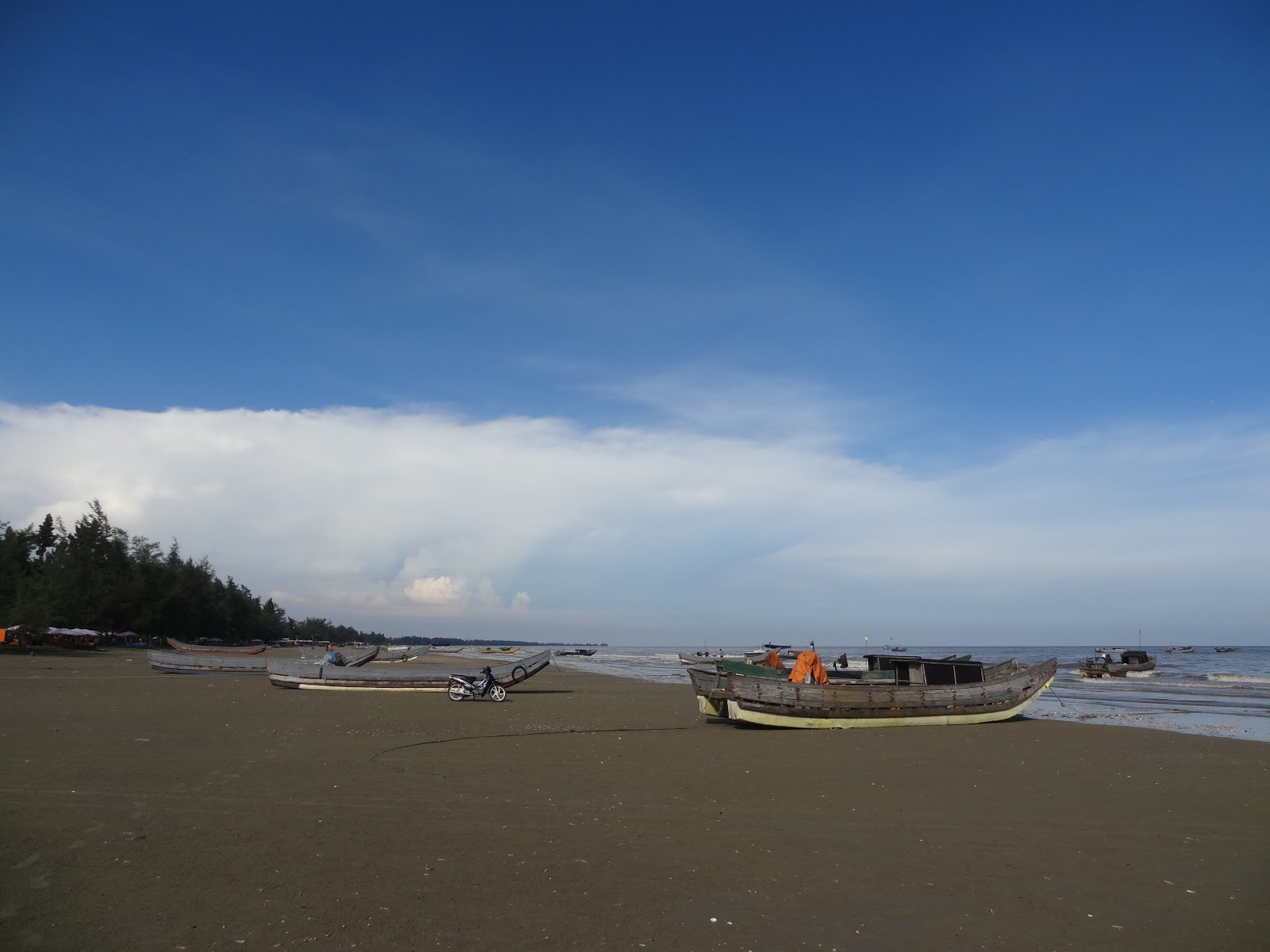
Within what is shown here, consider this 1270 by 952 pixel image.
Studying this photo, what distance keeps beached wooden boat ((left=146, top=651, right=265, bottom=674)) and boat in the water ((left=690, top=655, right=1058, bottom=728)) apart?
2824cm

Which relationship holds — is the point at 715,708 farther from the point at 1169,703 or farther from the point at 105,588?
the point at 105,588

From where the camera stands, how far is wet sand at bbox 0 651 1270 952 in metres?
6.08

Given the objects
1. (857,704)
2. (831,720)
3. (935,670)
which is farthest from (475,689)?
(935,670)

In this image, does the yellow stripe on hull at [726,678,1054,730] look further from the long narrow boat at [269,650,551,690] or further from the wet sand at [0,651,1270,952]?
the long narrow boat at [269,650,551,690]

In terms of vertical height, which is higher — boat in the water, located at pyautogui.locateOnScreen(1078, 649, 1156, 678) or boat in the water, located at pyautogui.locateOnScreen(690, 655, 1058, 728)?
boat in the water, located at pyautogui.locateOnScreen(690, 655, 1058, 728)

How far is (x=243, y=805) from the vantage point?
9.38 meters

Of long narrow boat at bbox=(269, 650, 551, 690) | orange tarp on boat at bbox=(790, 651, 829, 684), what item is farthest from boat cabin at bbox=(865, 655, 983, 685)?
long narrow boat at bbox=(269, 650, 551, 690)

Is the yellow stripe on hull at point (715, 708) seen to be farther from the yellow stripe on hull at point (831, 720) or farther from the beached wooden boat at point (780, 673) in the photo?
the beached wooden boat at point (780, 673)

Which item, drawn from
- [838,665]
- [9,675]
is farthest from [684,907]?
[9,675]

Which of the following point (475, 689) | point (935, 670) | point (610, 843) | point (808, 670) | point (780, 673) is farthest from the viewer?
point (475, 689)

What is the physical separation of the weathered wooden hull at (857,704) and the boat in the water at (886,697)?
0.02 meters

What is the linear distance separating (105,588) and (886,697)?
80233 mm

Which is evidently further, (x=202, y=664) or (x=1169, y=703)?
(x=202, y=664)

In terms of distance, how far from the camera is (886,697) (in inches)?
780
